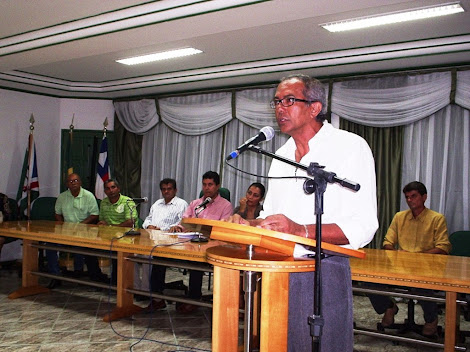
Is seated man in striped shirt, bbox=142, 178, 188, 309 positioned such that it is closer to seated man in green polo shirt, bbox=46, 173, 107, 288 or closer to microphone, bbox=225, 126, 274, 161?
seated man in green polo shirt, bbox=46, 173, 107, 288

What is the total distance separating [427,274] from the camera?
278 cm

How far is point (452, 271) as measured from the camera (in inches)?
114

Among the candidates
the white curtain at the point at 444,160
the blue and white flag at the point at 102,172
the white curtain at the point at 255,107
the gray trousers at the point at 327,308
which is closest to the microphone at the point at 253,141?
the gray trousers at the point at 327,308

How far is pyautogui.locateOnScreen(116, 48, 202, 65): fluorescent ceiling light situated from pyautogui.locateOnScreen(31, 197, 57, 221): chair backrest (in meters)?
2.26

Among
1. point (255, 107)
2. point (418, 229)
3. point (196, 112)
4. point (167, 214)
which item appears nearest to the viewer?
point (418, 229)

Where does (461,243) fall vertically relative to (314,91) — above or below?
below

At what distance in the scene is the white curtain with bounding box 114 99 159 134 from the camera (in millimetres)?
7727

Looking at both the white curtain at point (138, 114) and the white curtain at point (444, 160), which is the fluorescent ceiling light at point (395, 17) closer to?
the white curtain at point (444, 160)

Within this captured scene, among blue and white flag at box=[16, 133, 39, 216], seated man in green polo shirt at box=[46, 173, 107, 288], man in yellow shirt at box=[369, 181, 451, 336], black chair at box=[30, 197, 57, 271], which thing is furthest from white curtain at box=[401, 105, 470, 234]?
blue and white flag at box=[16, 133, 39, 216]

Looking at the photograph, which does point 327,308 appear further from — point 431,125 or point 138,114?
point 138,114

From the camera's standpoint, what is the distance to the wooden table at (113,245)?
151 inches

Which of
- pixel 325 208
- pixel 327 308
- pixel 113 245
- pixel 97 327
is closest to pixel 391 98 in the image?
pixel 113 245

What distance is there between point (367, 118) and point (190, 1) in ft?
9.16

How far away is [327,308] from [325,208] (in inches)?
13.5
